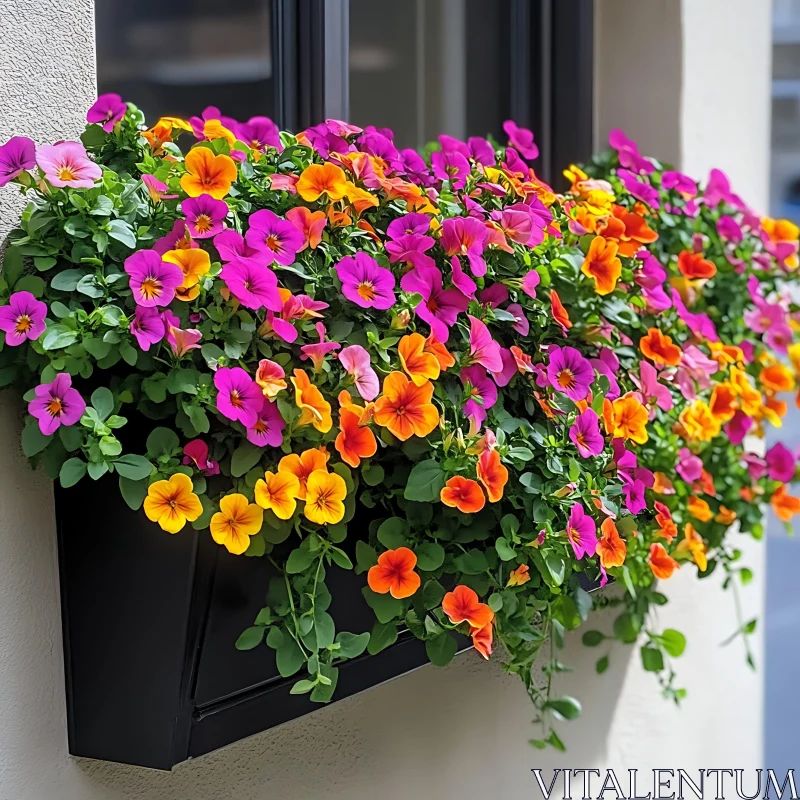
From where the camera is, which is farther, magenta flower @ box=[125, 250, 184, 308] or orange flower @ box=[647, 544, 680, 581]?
orange flower @ box=[647, 544, 680, 581]

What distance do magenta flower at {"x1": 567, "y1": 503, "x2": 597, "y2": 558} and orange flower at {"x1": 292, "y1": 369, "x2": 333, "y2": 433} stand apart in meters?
0.24

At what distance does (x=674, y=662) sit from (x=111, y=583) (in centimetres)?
127

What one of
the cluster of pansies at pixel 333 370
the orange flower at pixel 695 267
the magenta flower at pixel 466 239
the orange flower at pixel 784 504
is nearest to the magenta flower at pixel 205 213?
the cluster of pansies at pixel 333 370

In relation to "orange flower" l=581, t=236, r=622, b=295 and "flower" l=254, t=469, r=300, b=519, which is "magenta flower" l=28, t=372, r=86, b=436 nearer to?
"flower" l=254, t=469, r=300, b=519

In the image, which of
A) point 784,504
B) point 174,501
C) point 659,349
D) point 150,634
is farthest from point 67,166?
point 784,504

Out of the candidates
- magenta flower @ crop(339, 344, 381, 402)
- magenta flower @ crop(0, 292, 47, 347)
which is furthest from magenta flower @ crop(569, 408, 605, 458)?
magenta flower @ crop(0, 292, 47, 347)

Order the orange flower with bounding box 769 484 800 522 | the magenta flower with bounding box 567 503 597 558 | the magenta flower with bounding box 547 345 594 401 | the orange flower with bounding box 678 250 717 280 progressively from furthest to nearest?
the orange flower with bounding box 769 484 800 522 → the orange flower with bounding box 678 250 717 280 → the magenta flower with bounding box 547 345 594 401 → the magenta flower with bounding box 567 503 597 558

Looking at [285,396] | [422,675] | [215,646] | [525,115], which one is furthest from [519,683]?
[525,115]

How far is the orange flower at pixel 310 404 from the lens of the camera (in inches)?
28.0

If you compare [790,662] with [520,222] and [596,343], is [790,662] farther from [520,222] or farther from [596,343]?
[520,222]

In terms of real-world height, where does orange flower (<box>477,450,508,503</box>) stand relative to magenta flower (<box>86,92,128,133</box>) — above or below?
below

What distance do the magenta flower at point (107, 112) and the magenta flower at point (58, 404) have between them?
257 mm

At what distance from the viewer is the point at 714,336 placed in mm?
1286

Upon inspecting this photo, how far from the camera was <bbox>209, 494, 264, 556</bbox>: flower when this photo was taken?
2.29ft
